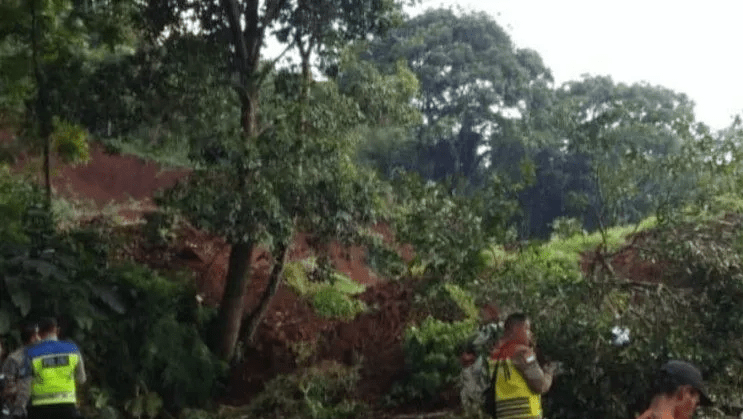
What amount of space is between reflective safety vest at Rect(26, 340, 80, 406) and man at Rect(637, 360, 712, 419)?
19.8ft

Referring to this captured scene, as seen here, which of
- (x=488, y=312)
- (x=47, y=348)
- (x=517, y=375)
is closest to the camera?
(x=517, y=375)

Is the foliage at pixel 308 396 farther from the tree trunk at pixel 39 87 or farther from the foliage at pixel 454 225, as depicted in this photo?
the tree trunk at pixel 39 87

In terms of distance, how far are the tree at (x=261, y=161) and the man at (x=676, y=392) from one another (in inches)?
321

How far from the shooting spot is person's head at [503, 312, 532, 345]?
6785 mm

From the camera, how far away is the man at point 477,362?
7883mm

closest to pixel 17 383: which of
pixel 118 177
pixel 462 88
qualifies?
pixel 118 177

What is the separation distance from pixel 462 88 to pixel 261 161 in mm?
29354

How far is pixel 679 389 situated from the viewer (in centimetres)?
418

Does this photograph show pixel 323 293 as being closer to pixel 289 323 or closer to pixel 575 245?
pixel 289 323

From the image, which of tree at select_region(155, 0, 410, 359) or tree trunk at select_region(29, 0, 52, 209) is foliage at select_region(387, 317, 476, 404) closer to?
tree at select_region(155, 0, 410, 359)

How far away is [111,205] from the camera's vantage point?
26.0 metres

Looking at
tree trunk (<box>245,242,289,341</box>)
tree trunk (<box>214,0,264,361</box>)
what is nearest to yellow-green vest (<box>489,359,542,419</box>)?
tree trunk (<box>214,0,264,361</box>)

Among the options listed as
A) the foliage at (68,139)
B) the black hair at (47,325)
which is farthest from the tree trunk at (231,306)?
the black hair at (47,325)

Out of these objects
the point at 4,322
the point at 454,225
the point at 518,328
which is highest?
the point at 454,225
